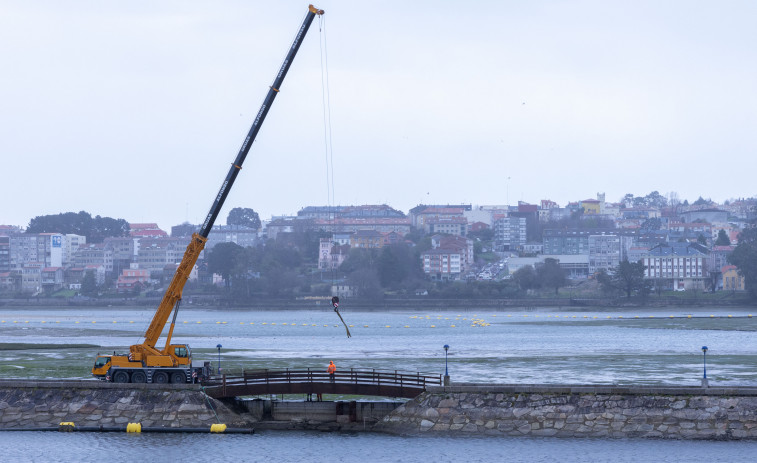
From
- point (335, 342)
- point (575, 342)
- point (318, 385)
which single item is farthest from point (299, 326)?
point (318, 385)

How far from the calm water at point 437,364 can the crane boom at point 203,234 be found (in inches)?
277

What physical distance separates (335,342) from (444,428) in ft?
255

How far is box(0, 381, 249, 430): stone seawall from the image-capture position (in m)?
61.2

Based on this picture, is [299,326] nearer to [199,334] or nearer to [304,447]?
[199,334]

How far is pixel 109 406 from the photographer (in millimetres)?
61875

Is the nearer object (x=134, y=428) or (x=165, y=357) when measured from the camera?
(x=134, y=428)

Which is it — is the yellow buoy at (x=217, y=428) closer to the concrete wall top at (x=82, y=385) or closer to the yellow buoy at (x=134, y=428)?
the concrete wall top at (x=82, y=385)

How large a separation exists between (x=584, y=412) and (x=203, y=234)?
23909 mm

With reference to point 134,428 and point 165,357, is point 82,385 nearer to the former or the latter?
point 134,428

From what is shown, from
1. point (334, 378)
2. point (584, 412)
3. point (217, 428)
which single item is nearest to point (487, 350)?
point (334, 378)

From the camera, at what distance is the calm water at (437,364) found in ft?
183

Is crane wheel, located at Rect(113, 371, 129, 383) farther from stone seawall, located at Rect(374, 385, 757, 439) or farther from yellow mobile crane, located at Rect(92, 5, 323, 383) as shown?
stone seawall, located at Rect(374, 385, 757, 439)

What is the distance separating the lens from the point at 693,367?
8556 centimetres

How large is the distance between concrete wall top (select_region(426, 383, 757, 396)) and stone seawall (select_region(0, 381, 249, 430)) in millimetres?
11671
